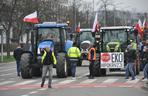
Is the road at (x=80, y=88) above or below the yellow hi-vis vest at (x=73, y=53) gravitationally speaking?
below

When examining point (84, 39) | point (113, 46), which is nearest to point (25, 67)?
point (113, 46)

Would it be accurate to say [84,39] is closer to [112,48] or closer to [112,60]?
[112,48]

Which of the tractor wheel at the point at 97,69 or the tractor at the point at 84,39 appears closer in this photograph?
the tractor wheel at the point at 97,69

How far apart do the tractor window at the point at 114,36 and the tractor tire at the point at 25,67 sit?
208 inches

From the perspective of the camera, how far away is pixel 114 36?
99.3 ft

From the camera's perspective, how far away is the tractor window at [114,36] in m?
30.1

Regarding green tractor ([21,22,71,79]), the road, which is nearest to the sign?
green tractor ([21,22,71,79])

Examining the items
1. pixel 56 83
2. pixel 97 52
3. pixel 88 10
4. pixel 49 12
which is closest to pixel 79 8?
pixel 88 10

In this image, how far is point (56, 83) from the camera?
78.8 ft

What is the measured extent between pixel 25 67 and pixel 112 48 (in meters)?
5.41

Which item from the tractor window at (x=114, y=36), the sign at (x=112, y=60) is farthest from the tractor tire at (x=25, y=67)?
the tractor window at (x=114, y=36)

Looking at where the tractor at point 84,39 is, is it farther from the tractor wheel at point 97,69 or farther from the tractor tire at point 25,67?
the tractor tire at point 25,67

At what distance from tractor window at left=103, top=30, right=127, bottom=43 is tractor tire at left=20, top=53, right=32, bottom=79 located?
17.4 feet

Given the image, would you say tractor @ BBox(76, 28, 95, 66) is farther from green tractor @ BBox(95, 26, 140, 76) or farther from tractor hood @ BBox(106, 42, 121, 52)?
tractor hood @ BBox(106, 42, 121, 52)
